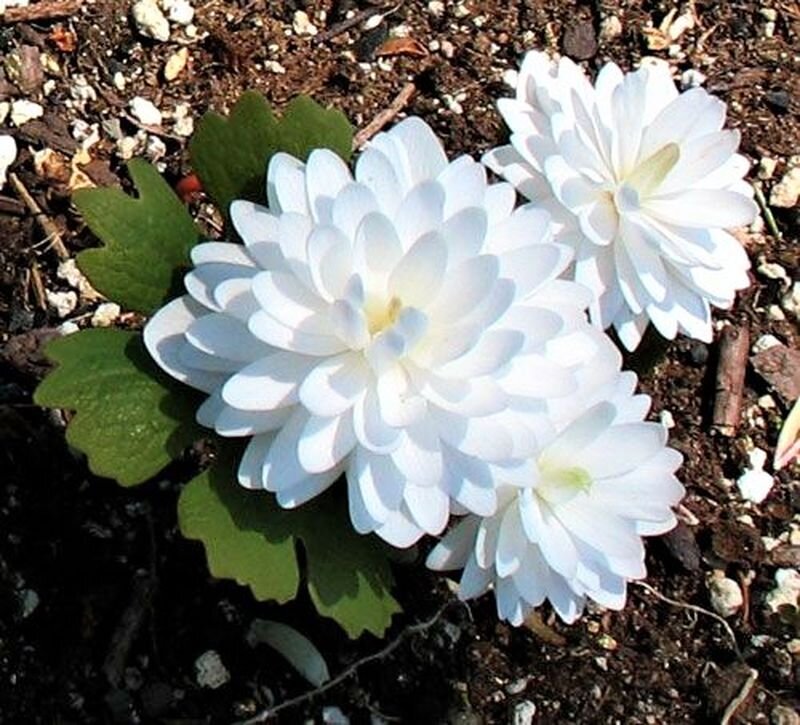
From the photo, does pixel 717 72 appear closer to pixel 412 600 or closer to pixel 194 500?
pixel 412 600

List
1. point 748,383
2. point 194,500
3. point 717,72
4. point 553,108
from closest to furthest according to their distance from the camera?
point 194,500 → point 553,108 → point 748,383 → point 717,72

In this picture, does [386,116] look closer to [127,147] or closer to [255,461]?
[127,147]

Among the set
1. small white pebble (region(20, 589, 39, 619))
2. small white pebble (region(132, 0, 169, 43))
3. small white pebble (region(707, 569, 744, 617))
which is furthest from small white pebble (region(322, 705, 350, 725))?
small white pebble (region(132, 0, 169, 43))

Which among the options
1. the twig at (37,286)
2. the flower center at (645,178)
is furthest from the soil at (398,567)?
the flower center at (645,178)

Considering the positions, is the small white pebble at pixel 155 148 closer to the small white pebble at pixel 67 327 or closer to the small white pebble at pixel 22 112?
the small white pebble at pixel 22 112

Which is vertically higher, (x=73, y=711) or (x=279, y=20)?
(x=279, y=20)

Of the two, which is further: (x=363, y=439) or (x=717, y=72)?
(x=717, y=72)

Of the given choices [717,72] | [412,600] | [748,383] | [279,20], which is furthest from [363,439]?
[717,72]

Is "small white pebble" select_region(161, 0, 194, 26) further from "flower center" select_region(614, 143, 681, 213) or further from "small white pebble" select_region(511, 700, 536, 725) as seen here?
"small white pebble" select_region(511, 700, 536, 725)
